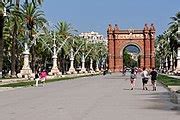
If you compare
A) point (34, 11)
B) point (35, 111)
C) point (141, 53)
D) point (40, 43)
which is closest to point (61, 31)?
point (40, 43)

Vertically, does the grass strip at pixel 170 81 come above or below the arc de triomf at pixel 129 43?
below

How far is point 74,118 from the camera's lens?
15.7 meters

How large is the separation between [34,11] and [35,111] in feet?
193

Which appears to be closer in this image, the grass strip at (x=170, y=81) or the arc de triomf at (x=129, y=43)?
the grass strip at (x=170, y=81)

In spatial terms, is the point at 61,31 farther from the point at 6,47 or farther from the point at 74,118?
the point at 74,118

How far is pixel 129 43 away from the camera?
497 ft

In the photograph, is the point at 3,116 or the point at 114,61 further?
the point at 114,61

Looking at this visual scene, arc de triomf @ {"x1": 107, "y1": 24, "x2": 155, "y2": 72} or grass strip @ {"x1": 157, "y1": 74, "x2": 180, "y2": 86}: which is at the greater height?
arc de triomf @ {"x1": 107, "y1": 24, "x2": 155, "y2": 72}

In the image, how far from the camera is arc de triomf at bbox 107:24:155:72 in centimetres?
15025

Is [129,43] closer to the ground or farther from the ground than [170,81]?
farther from the ground

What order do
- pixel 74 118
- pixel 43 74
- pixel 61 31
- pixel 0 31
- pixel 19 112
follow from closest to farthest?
pixel 74 118, pixel 19 112, pixel 43 74, pixel 0 31, pixel 61 31

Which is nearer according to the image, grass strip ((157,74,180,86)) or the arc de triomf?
grass strip ((157,74,180,86))

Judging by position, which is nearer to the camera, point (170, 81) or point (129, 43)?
point (170, 81)

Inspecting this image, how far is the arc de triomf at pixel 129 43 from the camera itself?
150 m
